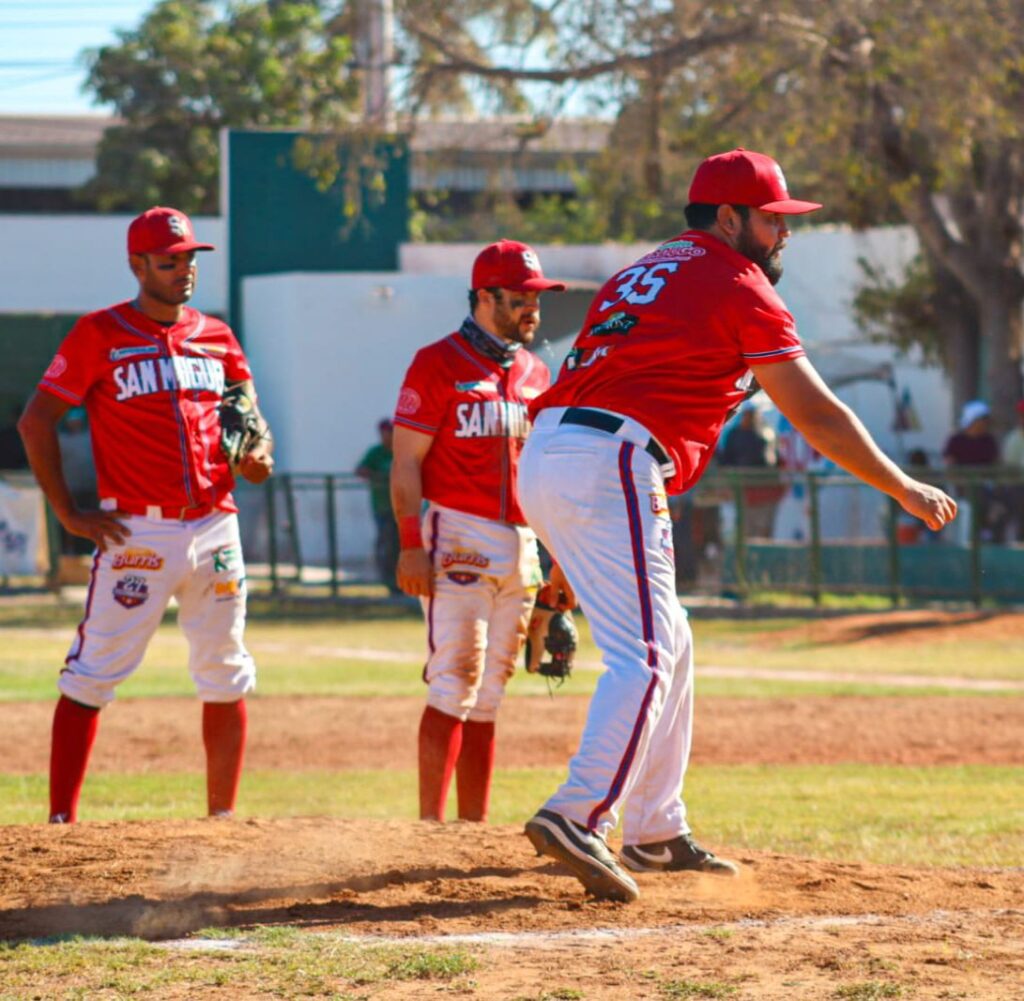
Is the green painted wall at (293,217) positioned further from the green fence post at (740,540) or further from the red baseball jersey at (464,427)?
the red baseball jersey at (464,427)

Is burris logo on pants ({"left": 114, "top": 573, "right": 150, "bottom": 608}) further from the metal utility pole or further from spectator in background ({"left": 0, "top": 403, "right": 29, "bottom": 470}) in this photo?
spectator in background ({"left": 0, "top": 403, "right": 29, "bottom": 470})

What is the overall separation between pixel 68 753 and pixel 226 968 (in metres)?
2.67

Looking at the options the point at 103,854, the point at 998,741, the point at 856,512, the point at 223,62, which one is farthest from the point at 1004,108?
the point at 223,62

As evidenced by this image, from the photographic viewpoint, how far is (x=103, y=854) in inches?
247

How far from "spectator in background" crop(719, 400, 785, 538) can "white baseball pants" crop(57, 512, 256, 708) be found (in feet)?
43.8

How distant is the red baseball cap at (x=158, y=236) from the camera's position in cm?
731

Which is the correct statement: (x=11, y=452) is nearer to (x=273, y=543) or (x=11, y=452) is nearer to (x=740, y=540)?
(x=273, y=543)

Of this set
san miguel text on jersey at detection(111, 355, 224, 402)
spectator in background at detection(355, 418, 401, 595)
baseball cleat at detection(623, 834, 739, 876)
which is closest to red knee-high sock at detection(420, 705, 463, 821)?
baseball cleat at detection(623, 834, 739, 876)

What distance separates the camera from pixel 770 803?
9.13m

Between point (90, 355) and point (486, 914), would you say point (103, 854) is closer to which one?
point (486, 914)

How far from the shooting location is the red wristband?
741 centimetres

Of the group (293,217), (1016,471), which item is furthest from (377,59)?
(1016,471)

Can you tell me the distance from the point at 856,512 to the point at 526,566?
12.9 m

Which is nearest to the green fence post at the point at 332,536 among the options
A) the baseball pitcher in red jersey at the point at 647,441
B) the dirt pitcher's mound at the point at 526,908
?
the dirt pitcher's mound at the point at 526,908
